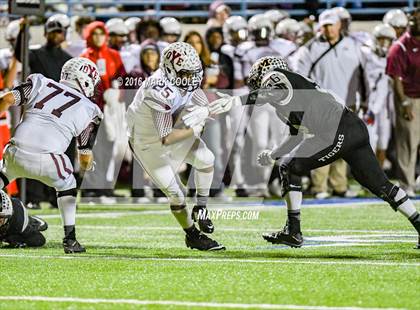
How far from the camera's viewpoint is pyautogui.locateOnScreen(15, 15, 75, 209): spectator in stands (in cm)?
1233

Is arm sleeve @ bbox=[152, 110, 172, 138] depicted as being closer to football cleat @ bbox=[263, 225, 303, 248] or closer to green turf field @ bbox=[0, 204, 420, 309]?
green turf field @ bbox=[0, 204, 420, 309]

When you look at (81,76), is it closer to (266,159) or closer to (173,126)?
(173,126)

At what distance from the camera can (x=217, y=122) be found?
13656mm

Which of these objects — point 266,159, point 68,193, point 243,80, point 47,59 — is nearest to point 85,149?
point 68,193

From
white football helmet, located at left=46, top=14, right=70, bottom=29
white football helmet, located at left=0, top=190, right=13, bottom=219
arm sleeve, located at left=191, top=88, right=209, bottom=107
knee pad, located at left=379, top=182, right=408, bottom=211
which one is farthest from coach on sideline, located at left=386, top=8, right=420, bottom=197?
white football helmet, located at left=0, top=190, right=13, bottom=219

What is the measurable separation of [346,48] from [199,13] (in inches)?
218

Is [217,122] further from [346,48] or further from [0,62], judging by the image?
[0,62]

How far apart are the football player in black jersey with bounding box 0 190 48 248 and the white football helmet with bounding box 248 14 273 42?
5928mm

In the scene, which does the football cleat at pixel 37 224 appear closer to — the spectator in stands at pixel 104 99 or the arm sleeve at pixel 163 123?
the arm sleeve at pixel 163 123

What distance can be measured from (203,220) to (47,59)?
13.4ft

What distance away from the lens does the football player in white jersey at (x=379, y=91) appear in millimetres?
14062

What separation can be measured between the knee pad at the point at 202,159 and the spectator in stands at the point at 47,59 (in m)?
3.48

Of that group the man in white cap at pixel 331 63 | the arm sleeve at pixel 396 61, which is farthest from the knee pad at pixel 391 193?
the arm sleeve at pixel 396 61

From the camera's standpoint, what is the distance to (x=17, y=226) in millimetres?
8555
